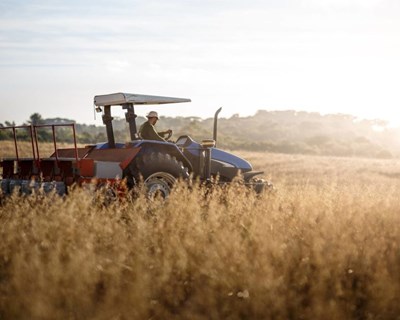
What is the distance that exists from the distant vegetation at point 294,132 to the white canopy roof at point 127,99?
38820mm

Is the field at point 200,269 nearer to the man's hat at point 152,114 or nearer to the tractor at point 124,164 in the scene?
the tractor at point 124,164

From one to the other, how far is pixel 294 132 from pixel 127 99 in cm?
11313

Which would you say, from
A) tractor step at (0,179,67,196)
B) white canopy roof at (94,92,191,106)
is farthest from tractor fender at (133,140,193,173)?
tractor step at (0,179,67,196)

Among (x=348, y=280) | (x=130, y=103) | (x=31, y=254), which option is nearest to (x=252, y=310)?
(x=348, y=280)

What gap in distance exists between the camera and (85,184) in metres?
7.85

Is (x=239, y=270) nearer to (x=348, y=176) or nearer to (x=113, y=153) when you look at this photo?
(x=113, y=153)

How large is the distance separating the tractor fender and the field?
1524 millimetres

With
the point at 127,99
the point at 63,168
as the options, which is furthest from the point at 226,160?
the point at 63,168

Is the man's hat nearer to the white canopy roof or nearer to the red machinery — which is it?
the white canopy roof

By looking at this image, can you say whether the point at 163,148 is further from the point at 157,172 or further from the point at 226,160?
the point at 226,160

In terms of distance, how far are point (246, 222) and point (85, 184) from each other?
7.58 ft

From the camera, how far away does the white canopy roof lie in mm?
8531

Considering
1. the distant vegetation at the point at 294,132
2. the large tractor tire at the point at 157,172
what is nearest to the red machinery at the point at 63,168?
the large tractor tire at the point at 157,172

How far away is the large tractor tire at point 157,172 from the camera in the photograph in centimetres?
799
